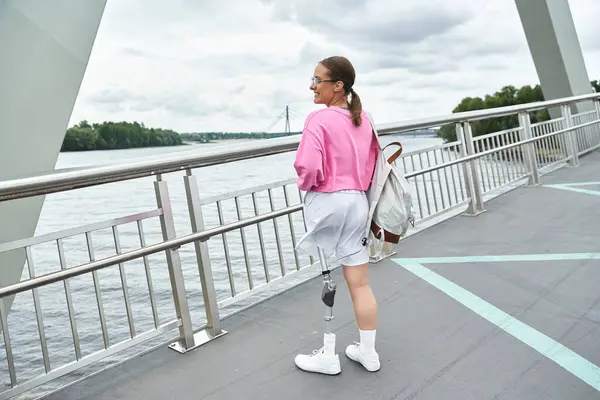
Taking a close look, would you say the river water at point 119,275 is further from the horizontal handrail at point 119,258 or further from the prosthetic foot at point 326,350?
the prosthetic foot at point 326,350

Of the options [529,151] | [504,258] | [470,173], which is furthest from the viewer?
[529,151]

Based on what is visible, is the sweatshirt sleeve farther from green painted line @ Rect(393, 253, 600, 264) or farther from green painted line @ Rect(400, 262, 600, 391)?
green painted line @ Rect(393, 253, 600, 264)

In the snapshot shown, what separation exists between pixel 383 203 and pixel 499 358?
0.88 meters

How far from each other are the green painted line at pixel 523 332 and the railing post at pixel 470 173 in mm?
2008

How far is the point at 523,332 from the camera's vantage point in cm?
280

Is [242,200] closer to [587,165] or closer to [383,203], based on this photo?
[383,203]

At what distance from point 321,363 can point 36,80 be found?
10.9 ft

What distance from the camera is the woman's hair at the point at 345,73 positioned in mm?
2291

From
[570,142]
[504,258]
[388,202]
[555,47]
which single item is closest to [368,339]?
[388,202]

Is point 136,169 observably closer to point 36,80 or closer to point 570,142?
point 36,80

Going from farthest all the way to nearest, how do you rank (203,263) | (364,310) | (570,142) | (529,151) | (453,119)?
(570,142)
(529,151)
(453,119)
(203,263)
(364,310)

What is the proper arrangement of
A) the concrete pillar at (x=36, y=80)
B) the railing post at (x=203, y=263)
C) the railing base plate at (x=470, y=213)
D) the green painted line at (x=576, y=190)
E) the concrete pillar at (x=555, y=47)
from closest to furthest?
the railing post at (x=203, y=263) → the concrete pillar at (x=36, y=80) → the railing base plate at (x=470, y=213) → the green painted line at (x=576, y=190) → the concrete pillar at (x=555, y=47)

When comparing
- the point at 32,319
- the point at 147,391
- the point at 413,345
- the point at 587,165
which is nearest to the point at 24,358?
the point at 32,319

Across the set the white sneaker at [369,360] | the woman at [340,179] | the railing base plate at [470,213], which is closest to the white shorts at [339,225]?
the woman at [340,179]
